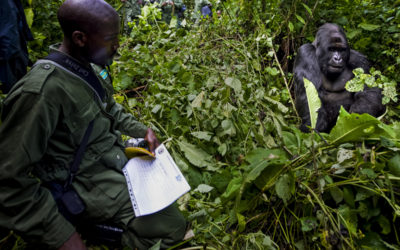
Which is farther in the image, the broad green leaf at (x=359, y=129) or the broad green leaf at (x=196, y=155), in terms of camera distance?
the broad green leaf at (x=196, y=155)

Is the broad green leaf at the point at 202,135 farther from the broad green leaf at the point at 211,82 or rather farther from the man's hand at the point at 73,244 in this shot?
the man's hand at the point at 73,244

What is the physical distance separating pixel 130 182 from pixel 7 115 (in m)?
0.59

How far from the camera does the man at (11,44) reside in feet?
6.05

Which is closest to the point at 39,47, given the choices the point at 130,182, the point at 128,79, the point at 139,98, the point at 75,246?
the point at 128,79

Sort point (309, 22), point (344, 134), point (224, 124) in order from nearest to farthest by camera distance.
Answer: point (344, 134) < point (224, 124) < point (309, 22)

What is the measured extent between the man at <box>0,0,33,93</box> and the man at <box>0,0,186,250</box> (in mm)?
842

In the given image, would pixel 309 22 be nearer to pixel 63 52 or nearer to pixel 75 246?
pixel 63 52

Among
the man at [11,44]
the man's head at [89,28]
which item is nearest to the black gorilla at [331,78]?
the man's head at [89,28]

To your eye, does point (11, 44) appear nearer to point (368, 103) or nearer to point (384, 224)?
point (384, 224)

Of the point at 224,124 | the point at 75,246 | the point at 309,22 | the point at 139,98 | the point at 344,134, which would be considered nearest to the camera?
the point at 75,246

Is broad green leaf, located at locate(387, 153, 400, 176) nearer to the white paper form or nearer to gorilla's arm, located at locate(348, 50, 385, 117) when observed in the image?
the white paper form

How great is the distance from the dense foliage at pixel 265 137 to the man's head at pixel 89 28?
87 cm

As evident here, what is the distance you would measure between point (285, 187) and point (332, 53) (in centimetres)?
181

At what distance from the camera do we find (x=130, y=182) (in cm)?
136
